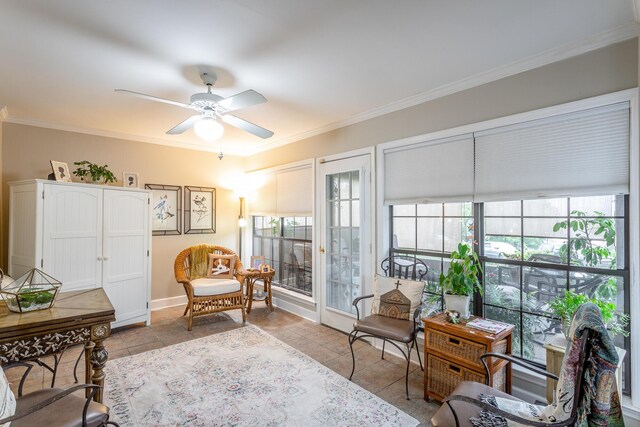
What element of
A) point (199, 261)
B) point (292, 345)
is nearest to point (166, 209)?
point (199, 261)

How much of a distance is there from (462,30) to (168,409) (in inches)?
130

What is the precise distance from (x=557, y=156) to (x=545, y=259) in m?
0.77

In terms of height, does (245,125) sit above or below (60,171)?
above

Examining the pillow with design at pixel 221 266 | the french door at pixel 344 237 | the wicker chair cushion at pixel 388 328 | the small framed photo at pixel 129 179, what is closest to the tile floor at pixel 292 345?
the french door at pixel 344 237

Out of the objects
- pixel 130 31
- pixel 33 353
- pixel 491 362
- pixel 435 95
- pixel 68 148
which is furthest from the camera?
pixel 68 148

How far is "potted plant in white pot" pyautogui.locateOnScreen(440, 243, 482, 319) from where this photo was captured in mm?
2422

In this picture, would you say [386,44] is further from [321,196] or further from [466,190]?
[321,196]

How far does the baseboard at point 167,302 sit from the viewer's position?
467 centimetres

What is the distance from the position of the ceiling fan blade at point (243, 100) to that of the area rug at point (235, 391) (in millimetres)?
2295

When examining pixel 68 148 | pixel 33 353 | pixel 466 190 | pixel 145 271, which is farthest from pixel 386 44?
pixel 68 148

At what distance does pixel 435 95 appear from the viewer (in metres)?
2.89

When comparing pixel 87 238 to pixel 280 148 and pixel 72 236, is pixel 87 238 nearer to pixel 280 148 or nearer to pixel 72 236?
pixel 72 236

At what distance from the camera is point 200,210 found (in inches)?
202

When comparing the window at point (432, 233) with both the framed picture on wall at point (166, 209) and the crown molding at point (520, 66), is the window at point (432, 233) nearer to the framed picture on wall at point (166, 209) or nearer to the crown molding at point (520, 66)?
the crown molding at point (520, 66)
